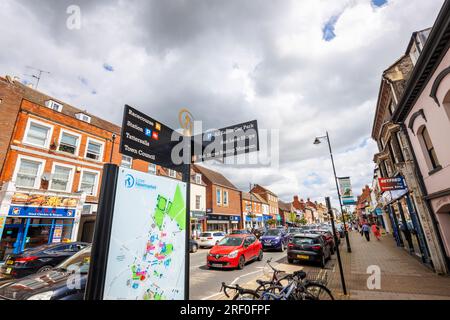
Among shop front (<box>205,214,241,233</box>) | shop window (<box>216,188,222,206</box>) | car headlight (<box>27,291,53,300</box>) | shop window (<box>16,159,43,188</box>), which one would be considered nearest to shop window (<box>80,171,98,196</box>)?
shop window (<box>16,159,43,188</box>)

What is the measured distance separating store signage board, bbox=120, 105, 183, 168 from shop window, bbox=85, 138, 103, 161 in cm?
1755

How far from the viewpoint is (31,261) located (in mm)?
8805

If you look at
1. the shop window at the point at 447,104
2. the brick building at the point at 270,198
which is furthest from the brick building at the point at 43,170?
the brick building at the point at 270,198

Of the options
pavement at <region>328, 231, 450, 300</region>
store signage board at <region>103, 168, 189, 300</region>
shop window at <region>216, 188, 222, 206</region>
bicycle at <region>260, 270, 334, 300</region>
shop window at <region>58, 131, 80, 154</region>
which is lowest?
pavement at <region>328, 231, 450, 300</region>

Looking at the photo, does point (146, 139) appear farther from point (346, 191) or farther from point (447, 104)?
point (346, 191)

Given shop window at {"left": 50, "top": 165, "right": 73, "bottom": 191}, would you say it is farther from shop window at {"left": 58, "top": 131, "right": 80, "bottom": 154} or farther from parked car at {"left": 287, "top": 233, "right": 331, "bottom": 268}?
parked car at {"left": 287, "top": 233, "right": 331, "bottom": 268}

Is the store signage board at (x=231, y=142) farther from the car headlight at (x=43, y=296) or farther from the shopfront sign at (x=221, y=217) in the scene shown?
the shopfront sign at (x=221, y=217)

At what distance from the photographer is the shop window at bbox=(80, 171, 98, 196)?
56.5 ft

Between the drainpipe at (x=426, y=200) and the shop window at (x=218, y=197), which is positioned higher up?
the shop window at (x=218, y=197)

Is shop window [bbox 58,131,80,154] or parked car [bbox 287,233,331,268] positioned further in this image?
shop window [bbox 58,131,80,154]

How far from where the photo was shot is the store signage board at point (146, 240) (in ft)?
7.18

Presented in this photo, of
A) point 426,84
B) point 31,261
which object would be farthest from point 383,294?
point 31,261
